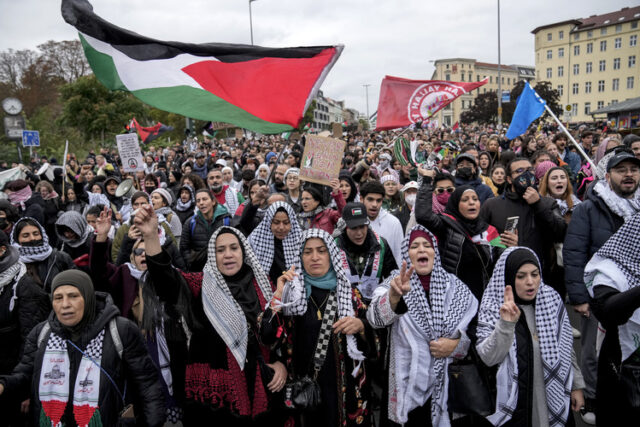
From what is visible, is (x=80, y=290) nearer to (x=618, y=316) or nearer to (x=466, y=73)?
(x=618, y=316)

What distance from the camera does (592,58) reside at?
7450cm

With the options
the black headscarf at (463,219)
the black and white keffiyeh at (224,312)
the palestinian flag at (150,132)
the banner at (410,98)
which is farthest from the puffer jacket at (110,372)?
the palestinian flag at (150,132)

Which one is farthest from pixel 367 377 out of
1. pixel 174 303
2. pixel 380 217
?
pixel 380 217

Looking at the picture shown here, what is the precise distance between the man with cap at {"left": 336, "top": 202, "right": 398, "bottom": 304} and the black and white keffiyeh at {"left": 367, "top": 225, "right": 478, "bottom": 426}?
71 centimetres

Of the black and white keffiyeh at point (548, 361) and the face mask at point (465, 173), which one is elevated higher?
the face mask at point (465, 173)

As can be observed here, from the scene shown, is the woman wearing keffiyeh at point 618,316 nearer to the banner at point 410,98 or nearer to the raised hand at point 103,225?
the raised hand at point 103,225

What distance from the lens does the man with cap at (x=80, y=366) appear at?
2500mm

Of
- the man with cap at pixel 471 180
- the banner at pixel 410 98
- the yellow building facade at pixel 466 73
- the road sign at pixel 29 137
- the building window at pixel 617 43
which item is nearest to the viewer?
the man with cap at pixel 471 180

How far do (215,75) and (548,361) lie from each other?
135 inches

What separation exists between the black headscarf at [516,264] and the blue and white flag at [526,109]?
187 inches

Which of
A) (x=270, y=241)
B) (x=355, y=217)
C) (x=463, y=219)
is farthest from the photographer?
(x=270, y=241)

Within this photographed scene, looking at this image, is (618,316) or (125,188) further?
(125,188)

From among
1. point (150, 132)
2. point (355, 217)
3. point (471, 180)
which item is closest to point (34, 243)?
point (355, 217)

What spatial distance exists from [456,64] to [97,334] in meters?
120
